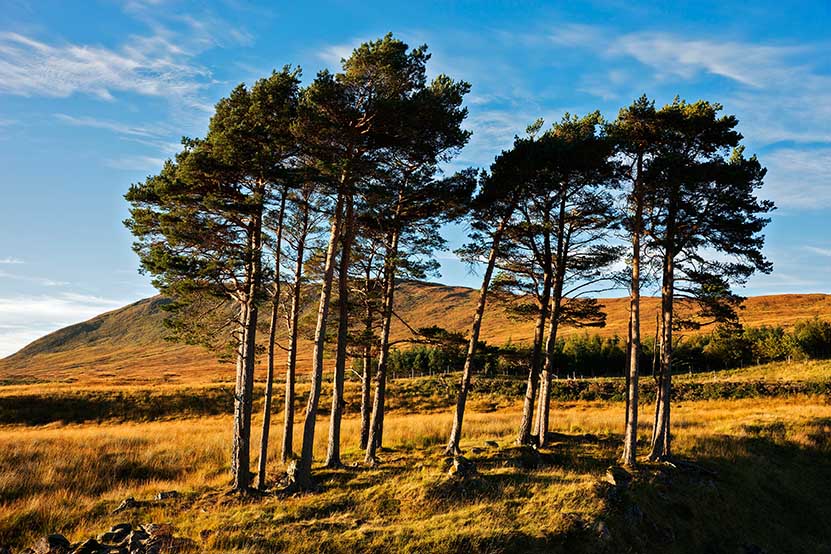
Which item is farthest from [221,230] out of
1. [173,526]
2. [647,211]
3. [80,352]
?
[80,352]

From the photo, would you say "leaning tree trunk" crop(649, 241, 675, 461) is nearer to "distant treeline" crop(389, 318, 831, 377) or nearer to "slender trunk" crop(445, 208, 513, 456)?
"slender trunk" crop(445, 208, 513, 456)

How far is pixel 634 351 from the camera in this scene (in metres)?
17.9

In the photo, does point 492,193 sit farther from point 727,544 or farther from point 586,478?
point 727,544

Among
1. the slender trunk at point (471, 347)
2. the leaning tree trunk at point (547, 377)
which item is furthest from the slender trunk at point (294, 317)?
the leaning tree trunk at point (547, 377)

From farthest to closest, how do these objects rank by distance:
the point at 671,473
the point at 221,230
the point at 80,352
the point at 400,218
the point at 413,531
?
1. the point at 80,352
2. the point at 400,218
3. the point at 671,473
4. the point at 221,230
5. the point at 413,531

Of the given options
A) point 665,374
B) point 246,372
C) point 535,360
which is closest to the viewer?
point 246,372

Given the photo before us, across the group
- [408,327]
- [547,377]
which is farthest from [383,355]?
[547,377]

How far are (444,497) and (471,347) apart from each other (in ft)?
19.2

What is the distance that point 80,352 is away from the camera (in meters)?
166

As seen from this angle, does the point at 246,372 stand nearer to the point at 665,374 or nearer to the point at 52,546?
the point at 52,546

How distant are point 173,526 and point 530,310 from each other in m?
14.9

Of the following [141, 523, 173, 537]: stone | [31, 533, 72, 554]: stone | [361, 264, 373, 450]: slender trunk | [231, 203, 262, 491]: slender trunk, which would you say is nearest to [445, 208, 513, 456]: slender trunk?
[361, 264, 373, 450]: slender trunk

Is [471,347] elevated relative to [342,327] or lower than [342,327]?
lower

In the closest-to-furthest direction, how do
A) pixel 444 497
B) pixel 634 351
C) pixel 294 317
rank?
pixel 444 497, pixel 294 317, pixel 634 351
